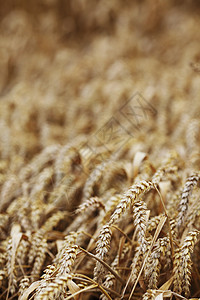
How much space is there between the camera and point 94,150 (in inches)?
64.2

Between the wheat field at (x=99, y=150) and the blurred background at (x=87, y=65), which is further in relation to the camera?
the blurred background at (x=87, y=65)

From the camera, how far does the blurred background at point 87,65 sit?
2270 mm

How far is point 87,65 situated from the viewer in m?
3.37

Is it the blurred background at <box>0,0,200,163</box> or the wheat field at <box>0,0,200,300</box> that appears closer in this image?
the wheat field at <box>0,0,200,300</box>

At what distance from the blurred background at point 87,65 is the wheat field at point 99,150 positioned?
0.6 inches

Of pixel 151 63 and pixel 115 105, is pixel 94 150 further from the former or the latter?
pixel 151 63

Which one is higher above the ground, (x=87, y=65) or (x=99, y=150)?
(x=87, y=65)

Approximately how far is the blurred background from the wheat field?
2 centimetres

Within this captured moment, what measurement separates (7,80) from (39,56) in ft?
2.01

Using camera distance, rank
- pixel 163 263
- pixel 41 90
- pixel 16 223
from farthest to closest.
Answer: pixel 41 90 < pixel 16 223 < pixel 163 263

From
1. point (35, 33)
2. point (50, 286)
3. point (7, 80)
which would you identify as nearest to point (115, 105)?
point (7, 80)

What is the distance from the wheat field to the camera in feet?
2.98

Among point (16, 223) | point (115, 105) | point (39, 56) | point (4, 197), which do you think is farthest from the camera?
point (39, 56)

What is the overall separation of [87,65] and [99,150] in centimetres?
197
